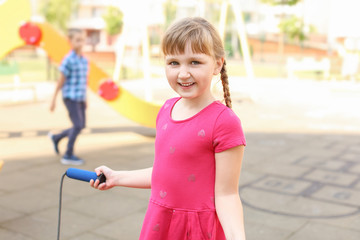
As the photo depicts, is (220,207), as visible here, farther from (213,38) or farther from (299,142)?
(299,142)

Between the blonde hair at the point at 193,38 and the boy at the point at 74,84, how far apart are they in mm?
4007

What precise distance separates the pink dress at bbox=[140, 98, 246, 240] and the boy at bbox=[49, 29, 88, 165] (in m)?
4.00

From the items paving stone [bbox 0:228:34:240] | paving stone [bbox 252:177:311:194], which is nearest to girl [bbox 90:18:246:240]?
paving stone [bbox 0:228:34:240]

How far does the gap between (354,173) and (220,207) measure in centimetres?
421

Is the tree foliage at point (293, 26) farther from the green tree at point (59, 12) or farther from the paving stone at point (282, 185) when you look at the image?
the green tree at point (59, 12)

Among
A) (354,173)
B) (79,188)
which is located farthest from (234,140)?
(354,173)

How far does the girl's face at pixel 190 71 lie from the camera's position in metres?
1.71

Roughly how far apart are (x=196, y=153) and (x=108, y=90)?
5.15m

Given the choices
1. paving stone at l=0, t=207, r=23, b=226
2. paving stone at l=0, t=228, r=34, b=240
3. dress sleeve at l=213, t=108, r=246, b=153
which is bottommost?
paving stone at l=0, t=207, r=23, b=226

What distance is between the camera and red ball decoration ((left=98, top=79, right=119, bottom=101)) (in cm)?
666

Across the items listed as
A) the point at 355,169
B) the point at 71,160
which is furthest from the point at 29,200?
the point at 355,169

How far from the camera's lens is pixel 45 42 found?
6.17 meters

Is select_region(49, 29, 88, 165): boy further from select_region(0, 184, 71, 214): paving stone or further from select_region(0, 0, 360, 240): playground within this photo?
select_region(0, 184, 71, 214): paving stone

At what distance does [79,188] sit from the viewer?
4738 millimetres
